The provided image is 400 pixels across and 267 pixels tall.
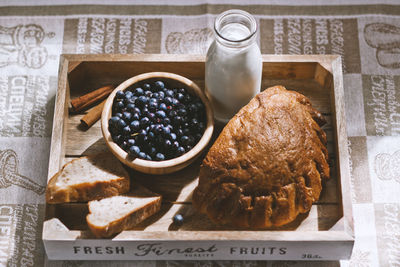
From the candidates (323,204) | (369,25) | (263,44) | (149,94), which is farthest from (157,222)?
(369,25)

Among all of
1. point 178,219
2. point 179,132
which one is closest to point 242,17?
point 179,132

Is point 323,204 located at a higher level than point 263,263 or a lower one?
higher

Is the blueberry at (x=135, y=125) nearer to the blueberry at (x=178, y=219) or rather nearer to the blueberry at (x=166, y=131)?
Answer: the blueberry at (x=166, y=131)

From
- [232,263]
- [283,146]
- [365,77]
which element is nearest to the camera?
[283,146]

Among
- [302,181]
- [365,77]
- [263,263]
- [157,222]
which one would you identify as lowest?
[263,263]

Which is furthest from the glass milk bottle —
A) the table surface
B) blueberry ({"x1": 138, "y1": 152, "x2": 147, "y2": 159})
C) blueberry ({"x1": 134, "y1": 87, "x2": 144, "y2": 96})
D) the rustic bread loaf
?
the table surface

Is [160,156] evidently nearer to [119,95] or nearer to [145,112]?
[145,112]

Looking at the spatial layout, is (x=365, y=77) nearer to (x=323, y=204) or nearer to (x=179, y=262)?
(x=323, y=204)

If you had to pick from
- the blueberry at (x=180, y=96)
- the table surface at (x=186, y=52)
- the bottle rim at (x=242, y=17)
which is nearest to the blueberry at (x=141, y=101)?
the blueberry at (x=180, y=96)
